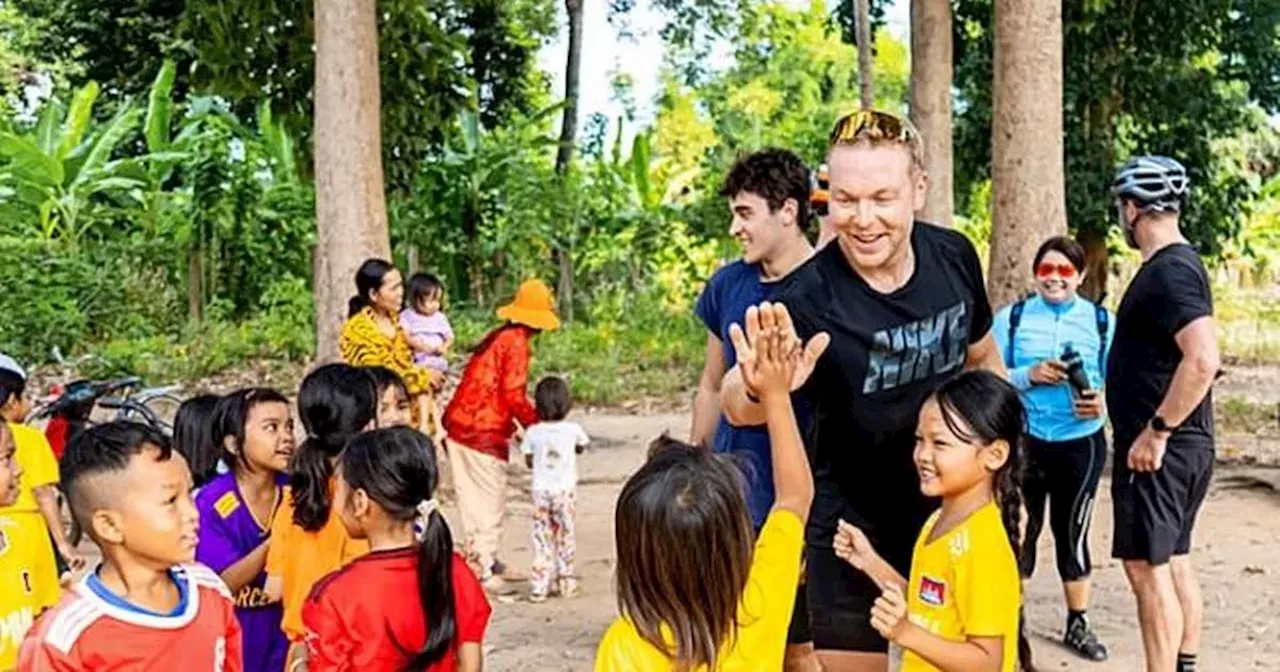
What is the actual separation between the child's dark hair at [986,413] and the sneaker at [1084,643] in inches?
98.3

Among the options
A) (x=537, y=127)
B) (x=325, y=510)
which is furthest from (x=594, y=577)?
(x=537, y=127)

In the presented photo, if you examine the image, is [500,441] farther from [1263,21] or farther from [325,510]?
[1263,21]

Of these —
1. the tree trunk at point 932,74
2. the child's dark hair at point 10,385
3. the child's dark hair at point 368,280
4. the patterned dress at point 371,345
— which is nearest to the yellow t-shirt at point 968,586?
the child's dark hair at point 10,385

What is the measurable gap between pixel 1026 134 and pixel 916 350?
16.7 feet

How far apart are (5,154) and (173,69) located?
101 inches

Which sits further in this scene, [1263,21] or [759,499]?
[1263,21]

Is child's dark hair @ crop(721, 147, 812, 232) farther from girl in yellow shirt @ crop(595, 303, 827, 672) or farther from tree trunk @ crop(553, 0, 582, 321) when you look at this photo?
tree trunk @ crop(553, 0, 582, 321)

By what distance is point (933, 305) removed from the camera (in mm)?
2938

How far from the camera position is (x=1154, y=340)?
440 centimetres

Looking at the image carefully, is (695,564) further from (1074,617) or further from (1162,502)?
(1074,617)

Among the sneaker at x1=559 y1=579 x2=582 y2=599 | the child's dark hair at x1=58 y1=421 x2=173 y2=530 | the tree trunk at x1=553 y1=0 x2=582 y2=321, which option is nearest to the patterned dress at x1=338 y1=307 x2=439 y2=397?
the sneaker at x1=559 y1=579 x2=582 y2=599

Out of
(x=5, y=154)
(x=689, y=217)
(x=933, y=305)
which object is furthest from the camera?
(x=689, y=217)

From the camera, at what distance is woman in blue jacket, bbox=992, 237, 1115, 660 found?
17.3 ft

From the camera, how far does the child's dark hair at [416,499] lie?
304 cm
